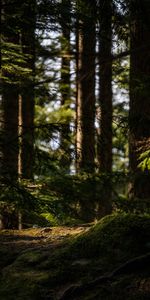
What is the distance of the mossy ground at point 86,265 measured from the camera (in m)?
3.43

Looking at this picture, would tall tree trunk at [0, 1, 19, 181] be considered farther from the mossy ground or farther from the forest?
the mossy ground

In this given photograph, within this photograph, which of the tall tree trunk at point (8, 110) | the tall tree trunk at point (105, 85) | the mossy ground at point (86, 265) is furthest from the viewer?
the tall tree trunk at point (8, 110)

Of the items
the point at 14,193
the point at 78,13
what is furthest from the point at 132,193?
the point at 78,13

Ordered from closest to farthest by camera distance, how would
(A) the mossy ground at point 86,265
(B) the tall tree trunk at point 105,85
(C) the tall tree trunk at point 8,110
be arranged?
(A) the mossy ground at point 86,265 < (B) the tall tree trunk at point 105,85 < (C) the tall tree trunk at point 8,110

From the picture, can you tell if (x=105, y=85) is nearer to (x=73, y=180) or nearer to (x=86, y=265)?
(x=73, y=180)

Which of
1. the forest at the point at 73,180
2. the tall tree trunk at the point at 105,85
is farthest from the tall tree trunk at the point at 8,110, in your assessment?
the tall tree trunk at the point at 105,85

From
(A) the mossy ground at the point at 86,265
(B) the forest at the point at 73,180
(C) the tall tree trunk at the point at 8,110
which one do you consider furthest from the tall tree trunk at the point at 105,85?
(A) the mossy ground at the point at 86,265

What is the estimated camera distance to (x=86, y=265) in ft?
12.5

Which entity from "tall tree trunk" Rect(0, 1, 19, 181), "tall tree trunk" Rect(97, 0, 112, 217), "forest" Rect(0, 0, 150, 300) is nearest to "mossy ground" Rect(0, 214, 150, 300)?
"forest" Rect(0, 0, 150, 300)

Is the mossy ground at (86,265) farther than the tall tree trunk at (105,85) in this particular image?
No

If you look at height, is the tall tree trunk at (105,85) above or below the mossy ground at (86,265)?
above

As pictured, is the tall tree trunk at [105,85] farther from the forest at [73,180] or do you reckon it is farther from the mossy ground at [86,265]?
the mossy ground at [86,265]

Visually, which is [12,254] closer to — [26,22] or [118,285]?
[118,285]

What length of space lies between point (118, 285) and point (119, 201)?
4.94 m
